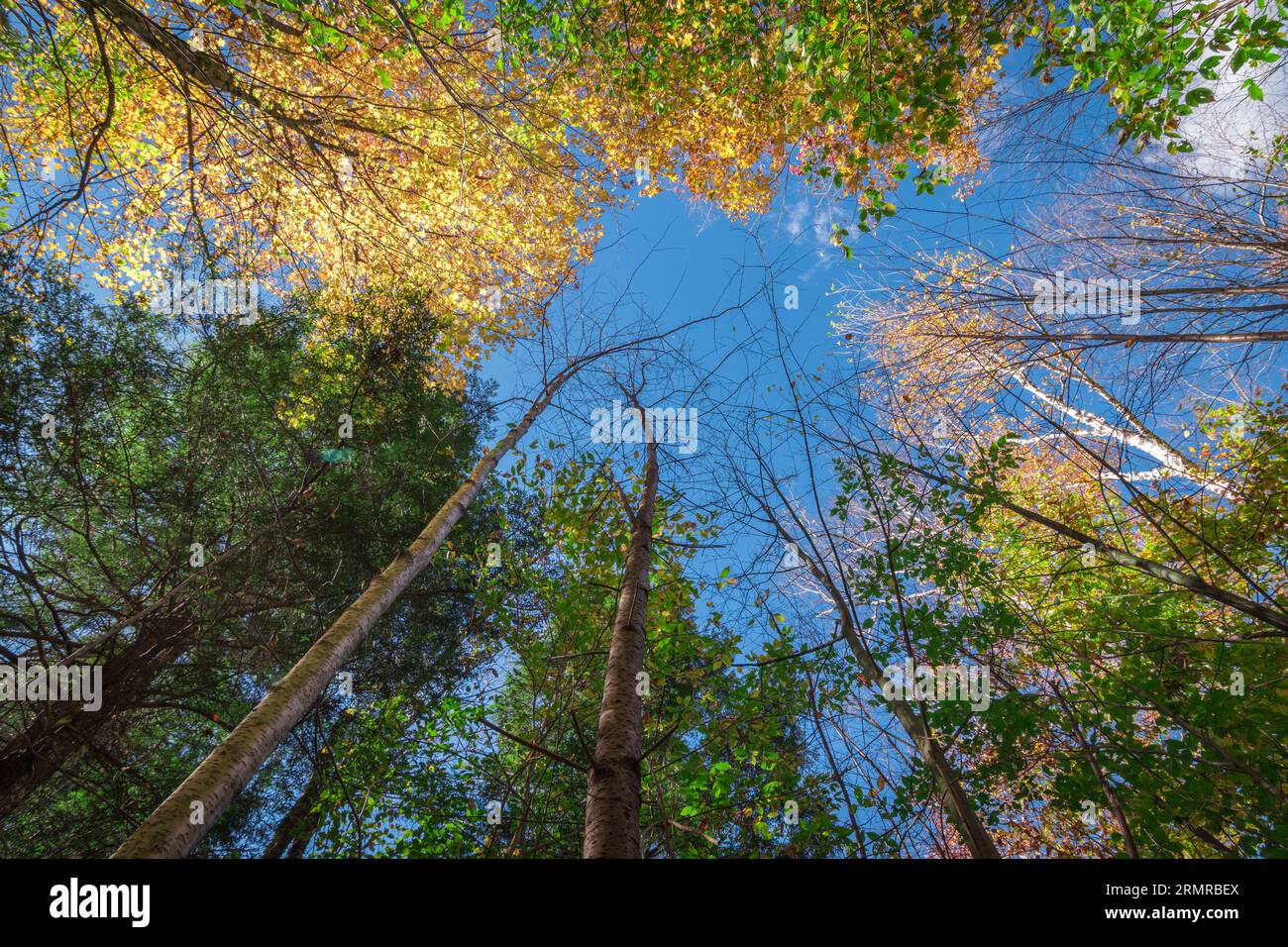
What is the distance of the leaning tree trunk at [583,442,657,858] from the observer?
2311mm

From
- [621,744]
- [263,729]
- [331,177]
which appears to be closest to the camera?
[621,744]

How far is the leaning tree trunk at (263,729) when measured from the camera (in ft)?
7.21

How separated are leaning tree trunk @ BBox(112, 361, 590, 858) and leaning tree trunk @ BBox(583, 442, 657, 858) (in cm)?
178

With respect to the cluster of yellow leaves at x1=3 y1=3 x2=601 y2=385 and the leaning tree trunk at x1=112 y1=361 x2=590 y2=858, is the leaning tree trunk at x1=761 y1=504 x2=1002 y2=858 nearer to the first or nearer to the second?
the leaning tree trunk at x1=112 y1=361 x2=590 y2=858

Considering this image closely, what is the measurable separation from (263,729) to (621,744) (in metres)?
2.15

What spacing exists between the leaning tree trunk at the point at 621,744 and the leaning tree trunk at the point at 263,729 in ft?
5.85

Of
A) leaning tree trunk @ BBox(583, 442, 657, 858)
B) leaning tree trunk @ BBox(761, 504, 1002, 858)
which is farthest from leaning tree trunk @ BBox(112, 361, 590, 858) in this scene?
leaning tree trunk @ BBox(761, 504, 1002, 858)

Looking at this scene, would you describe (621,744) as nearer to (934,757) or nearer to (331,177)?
(934,757)

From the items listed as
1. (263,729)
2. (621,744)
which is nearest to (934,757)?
(621,744)

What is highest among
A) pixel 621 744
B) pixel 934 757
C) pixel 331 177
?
pixel 331 177

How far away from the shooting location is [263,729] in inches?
115

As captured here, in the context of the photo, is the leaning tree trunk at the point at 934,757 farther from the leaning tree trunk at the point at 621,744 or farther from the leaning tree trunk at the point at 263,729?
the leaning tree trunk at the point at 263,729

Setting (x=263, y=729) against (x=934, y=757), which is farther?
(x=934, y=757)
